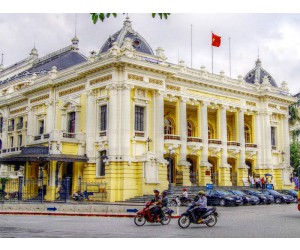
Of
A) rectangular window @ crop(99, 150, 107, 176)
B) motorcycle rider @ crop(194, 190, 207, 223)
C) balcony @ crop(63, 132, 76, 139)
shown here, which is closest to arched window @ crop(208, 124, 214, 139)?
rectangular window @ crop(99, 150, 107, 176)

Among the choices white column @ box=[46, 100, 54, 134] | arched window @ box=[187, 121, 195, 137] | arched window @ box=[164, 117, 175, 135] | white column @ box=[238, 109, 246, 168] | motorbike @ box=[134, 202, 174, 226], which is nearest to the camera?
motorbike @ box=[134, 202, 174, 226]

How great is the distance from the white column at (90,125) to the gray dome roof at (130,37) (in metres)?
5.11

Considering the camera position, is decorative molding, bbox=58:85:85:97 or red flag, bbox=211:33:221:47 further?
red flag, bbox=211:33:221:47

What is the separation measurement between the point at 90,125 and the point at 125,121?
3760 millimetres

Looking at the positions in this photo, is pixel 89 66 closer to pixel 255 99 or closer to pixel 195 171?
pixel 195 171

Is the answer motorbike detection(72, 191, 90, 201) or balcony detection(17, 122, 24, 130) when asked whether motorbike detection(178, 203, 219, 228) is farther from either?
balcony detection(17, 122, 24, 130)

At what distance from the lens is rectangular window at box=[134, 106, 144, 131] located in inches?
1420

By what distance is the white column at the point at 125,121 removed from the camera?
112ft

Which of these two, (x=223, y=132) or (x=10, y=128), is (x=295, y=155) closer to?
(x=223, y=132)

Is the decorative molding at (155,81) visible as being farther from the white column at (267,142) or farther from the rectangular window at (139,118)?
the white column at (267,142)

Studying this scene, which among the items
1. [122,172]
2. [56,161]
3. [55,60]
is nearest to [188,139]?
[122,172]

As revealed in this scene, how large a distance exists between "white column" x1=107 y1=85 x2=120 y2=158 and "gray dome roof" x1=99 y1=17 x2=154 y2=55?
A: 18.5 feet

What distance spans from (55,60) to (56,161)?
739 inches

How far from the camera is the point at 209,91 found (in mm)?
A: 41938
